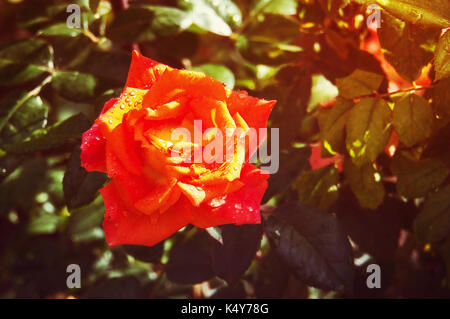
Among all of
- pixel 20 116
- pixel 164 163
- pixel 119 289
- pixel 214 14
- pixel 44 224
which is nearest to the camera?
pixel 164 163

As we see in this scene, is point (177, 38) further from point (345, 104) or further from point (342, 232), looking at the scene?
point (342, 232)

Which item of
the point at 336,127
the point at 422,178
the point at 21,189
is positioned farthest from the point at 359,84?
the point at 21,189

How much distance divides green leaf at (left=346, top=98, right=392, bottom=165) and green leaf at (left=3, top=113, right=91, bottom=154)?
1.42 ft

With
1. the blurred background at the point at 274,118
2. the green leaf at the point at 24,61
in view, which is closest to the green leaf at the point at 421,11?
the blurred background at the point at 274,118

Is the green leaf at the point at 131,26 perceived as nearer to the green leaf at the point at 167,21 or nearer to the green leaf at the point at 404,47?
the green leaf at the point at 167,21

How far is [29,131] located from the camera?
774mm

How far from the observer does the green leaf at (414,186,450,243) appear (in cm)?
71

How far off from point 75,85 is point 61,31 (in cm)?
13

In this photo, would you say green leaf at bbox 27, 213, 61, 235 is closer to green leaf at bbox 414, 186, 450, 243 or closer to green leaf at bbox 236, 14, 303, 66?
green leaf at bbox 236, 14, 303, 66

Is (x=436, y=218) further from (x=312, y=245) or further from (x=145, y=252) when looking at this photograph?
(x=145, y=252)

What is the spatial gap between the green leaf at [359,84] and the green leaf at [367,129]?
2 cm

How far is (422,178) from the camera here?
2.35 ft

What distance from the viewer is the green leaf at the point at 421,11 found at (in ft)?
1.92

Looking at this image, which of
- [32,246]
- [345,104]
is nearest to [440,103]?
[345,104]
